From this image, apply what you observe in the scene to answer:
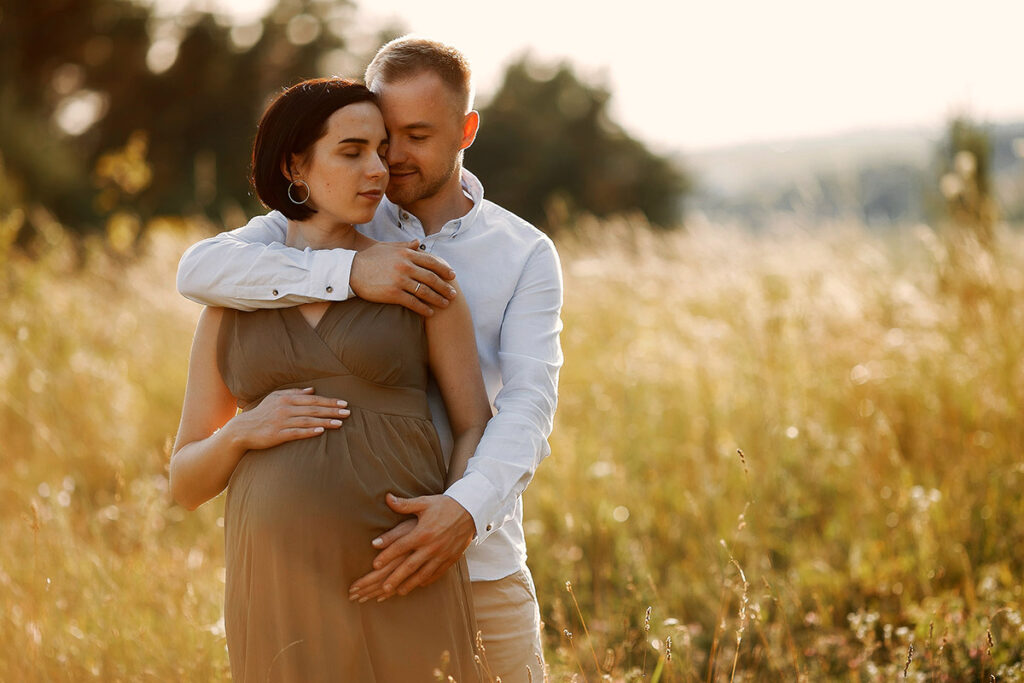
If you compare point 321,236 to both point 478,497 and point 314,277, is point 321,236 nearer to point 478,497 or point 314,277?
point 314,277

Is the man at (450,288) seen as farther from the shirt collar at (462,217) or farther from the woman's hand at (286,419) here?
the woman's hand at (286,419)

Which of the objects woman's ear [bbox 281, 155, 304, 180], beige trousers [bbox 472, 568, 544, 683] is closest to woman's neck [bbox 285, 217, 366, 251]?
woman's ear [bbox 281, 155, 304, 180]

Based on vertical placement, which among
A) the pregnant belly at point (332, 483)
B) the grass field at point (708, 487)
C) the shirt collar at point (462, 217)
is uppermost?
the shirt collar at point (462, 217)

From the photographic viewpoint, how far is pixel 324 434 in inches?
83.6

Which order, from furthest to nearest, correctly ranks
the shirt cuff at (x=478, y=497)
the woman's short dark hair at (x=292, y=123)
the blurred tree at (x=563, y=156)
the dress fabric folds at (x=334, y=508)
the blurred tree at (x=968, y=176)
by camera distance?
the blurred tree at (x=563, y=156)
the blurred tree at (x=968, y=176)
the woman's short dark hair at (x=292, y=123)
the shirt cuff at (x=478, y=497)
the dress fabric folds at (x=334, y=508)

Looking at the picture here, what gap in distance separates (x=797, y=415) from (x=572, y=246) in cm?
423

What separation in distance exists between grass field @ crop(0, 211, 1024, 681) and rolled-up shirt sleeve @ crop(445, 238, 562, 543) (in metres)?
0.35

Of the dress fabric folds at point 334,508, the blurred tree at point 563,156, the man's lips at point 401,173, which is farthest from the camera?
the blurred tree at point 563,156

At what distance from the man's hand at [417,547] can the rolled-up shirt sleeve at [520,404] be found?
41 millimetres

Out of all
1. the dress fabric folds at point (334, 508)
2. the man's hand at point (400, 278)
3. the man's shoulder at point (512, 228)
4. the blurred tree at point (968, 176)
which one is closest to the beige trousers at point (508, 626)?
the dress fabric folds at point (334, 508)

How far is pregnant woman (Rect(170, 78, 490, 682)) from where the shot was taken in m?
2.05

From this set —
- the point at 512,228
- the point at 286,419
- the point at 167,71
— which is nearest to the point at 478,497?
the point at 286,419

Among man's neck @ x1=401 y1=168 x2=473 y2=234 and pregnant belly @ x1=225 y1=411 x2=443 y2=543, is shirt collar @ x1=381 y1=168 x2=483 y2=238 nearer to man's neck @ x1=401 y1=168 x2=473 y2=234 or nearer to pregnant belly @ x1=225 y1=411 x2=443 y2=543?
man's neck @ x1=401 y1=168 x2=473 y2=234

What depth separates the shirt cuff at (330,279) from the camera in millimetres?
2176
